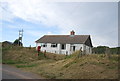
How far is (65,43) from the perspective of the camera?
40938 mm

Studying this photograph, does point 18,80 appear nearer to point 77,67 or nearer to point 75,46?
point 77,67

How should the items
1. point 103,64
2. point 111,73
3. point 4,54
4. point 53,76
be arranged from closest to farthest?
point 111,73
point 53,76
point 103,64
point 4,54

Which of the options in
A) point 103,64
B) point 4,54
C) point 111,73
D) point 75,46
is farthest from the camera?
point 75,46

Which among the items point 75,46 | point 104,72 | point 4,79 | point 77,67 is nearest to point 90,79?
point 104,72

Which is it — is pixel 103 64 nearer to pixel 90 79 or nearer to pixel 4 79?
pixel 90 79

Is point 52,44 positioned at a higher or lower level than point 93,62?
higher

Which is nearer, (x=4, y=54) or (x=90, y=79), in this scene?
(x=90, y=79)

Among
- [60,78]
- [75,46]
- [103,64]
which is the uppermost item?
[75,46]

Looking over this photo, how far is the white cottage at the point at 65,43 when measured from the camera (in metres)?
40.2

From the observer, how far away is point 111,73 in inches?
527

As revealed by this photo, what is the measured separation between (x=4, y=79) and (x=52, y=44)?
29279 mm

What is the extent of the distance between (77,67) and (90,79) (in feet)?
9.86

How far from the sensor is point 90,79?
12.8 m

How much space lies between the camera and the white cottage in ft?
132
